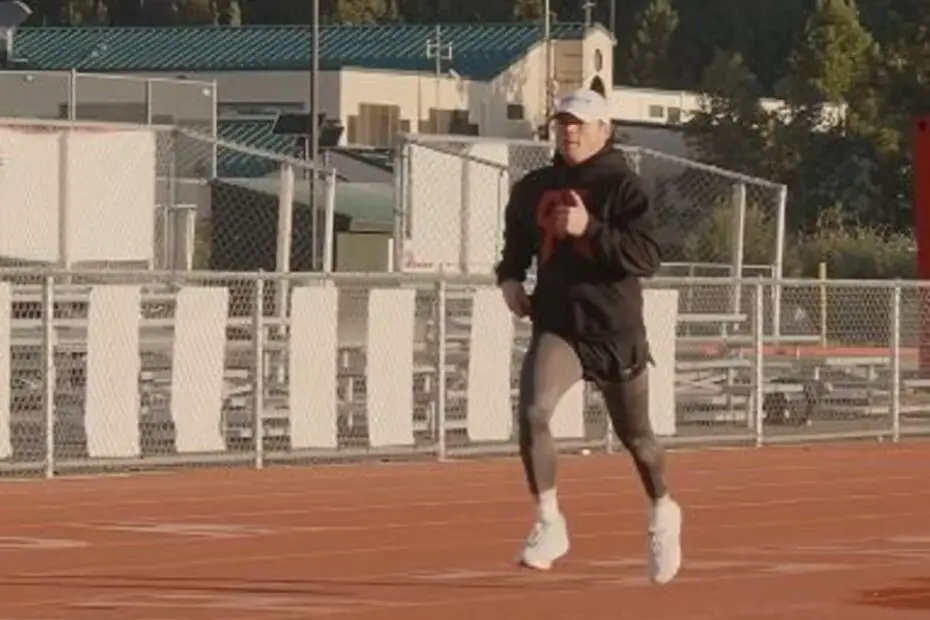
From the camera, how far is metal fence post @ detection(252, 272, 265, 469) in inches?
1003

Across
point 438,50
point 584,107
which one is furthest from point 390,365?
point 438,50

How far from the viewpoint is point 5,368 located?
77.9ft

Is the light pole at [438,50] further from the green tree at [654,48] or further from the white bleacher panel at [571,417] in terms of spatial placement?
the white bleacher panel at [571,417]

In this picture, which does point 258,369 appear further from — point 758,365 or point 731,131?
point 731,131

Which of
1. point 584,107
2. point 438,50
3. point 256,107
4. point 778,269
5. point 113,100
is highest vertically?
point 438,50

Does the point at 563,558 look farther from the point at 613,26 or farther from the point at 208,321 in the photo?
the point at 613,26

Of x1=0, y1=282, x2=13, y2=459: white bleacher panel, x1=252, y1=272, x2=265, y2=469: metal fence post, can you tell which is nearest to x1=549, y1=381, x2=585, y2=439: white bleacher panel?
x1=252, y1=272, x2=265, y2=469: metal fence post

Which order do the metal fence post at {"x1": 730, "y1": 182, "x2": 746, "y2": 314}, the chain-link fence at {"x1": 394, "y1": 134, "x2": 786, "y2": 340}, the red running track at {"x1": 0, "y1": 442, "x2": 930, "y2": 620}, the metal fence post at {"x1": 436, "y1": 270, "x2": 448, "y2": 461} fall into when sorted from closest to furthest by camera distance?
the red running track at {"x1": 0, "y1": 442, "x2": 930, "y2": 620} < the metal fence post at {"x1": 436, "y1": 270, "x2": 448, "y2": 461} < the chain-link fence at {"x1": 394, "y1": 134, "x2": 786, "y2": 340} < the metal fence post at {"x1": 730, "y1": 182, "x2": 746, "y2": 314}

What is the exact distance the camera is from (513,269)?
48.8ft

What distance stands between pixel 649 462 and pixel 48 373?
992cm

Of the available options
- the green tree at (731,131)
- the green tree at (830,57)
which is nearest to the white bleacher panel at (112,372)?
the green tree at (731,131)

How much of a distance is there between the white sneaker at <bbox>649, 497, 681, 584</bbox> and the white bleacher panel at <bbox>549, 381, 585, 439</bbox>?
1330 centimetres

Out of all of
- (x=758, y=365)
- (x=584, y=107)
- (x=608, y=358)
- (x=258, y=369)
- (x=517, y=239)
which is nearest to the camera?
(x=584, y=107)

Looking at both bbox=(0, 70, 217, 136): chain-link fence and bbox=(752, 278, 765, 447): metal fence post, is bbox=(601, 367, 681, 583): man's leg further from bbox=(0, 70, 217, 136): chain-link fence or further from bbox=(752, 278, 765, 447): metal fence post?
bbox=(0, 70, 217, 136): chain-link fence
